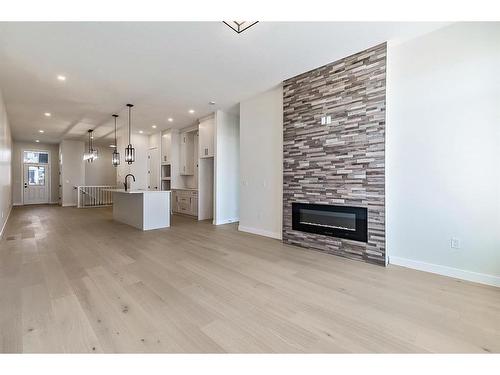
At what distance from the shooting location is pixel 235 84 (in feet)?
14.9

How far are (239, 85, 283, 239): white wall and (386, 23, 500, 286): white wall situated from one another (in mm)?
2005

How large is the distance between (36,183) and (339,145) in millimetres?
14238

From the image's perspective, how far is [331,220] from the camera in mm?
3803

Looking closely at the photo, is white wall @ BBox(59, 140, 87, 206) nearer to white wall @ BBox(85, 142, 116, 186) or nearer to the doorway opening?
white wall @ BBox(85, 142, 116, 186)

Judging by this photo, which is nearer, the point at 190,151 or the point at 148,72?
the point at 148,72

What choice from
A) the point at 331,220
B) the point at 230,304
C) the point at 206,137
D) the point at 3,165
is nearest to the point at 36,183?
the point at 3,165

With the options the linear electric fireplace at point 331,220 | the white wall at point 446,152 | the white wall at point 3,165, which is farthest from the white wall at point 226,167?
the white wall at point 3,165

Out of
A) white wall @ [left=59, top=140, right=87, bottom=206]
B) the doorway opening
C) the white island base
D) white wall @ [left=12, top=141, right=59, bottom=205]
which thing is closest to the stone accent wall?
the white island base

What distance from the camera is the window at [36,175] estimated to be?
1134 cm

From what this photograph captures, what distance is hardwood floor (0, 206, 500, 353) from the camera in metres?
1.66
